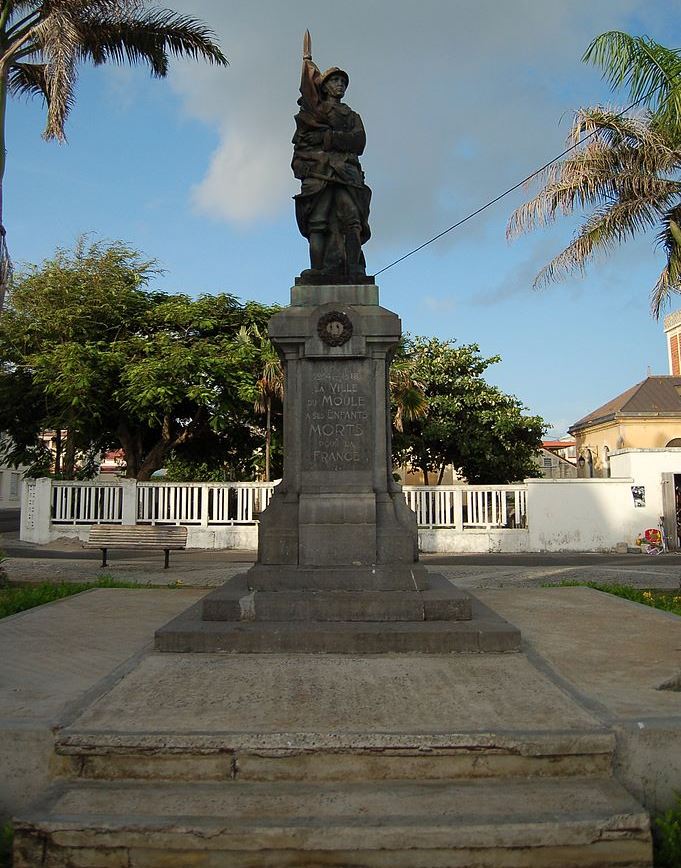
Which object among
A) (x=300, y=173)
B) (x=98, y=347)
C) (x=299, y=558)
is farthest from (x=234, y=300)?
(x=299, y=558)

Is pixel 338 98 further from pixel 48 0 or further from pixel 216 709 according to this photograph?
pixel 48 0

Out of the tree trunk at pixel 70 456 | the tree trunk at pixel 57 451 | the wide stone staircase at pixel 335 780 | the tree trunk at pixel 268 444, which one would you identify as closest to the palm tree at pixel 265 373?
the tree trunk at pixel 268 444

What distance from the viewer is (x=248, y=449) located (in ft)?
80.2

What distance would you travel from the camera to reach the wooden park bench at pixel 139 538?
1436 cm

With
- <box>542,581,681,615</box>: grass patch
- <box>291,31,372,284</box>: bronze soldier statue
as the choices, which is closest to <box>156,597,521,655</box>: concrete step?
<box>542,581,681,615</box>: grass patch

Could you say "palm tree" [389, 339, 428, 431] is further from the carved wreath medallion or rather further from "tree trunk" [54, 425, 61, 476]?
the carved wreath medallion

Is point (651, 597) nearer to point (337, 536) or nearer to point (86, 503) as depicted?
point (337, 536)

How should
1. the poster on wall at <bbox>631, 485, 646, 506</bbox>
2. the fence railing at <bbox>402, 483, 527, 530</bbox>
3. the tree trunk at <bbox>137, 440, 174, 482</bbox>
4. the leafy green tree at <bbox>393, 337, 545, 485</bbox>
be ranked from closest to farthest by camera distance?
the fence railing at <bbox>402, 483, 527, 530</bbox>
the poster on wall at <bbox>631, 485, 646, 506</bbox>
the tree trunk at <bbox>137, 440, 174, 482</bbox>
the leafy green tree at <bbox>393, 337, 545, 485</bbox>

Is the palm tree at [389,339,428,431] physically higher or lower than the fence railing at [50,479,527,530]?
higher

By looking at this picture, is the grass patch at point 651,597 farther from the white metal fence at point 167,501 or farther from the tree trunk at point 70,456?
the tree trunk at point 70,456

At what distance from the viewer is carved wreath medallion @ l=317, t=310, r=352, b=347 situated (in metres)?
6.50

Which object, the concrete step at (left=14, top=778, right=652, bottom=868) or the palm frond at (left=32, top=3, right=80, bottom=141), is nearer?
the concrete step at (left=14, top=778, right=652, bottom=868)

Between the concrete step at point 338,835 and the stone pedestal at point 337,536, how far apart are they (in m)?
1.97

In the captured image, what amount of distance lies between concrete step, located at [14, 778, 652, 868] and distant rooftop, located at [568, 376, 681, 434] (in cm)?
3161
